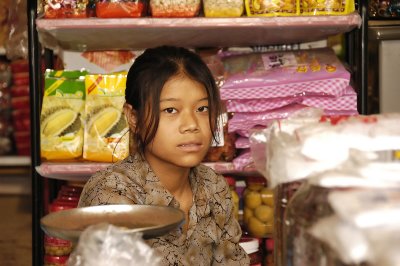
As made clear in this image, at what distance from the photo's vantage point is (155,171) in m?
1.91

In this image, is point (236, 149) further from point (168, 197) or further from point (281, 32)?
point (168, 197)

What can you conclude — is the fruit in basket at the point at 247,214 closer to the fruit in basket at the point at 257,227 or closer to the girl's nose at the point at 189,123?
the fruit in basket at the point at 257,227

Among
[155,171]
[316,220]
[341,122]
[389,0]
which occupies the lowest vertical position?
[155,171]

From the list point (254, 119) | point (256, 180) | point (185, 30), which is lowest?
point (256, 180)

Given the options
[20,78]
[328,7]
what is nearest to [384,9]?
[328,7]

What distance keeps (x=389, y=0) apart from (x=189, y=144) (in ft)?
4.34

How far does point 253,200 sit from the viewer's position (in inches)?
102

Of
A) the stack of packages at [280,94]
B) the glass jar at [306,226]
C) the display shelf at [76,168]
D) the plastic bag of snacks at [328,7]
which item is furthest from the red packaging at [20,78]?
the glass jar at [306,226]

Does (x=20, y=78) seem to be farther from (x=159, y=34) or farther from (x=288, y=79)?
(x=288, y=79)

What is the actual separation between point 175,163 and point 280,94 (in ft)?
2.68

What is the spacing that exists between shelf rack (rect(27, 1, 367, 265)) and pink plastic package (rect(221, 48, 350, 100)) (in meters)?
0.09

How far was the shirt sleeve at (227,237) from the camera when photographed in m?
1.95

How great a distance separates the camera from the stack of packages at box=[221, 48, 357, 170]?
2.52m

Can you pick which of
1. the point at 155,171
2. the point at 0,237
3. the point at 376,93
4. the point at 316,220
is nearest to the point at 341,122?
the point at 316,220
